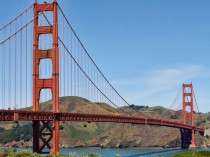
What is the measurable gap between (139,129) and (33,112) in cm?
12843

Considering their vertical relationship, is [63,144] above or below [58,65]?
below

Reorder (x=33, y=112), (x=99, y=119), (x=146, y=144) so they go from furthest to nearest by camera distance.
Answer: (x=146, y=144) → (x=99, y=119) → (x=33, y=112)

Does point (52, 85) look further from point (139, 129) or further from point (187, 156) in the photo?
point (139, 129)

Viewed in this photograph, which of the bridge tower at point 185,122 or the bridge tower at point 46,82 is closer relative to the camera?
the bridge tower at point 46,82

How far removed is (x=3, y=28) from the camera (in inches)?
2484

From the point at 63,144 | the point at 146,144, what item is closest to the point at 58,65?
the point at 146,144

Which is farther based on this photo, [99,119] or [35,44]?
[99,119]

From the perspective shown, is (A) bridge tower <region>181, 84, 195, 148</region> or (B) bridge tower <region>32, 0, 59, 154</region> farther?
(A) bridge tower <region>181, 84, 195, 148</region>

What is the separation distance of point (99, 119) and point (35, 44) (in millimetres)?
19312

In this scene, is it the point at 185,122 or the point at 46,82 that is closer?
the point at 46,82

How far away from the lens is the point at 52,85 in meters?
64.2

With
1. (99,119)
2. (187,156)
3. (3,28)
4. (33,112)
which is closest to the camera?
(187,156)

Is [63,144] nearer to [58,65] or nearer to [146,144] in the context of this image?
[146,144]

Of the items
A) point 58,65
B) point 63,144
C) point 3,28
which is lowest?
point 63,144
